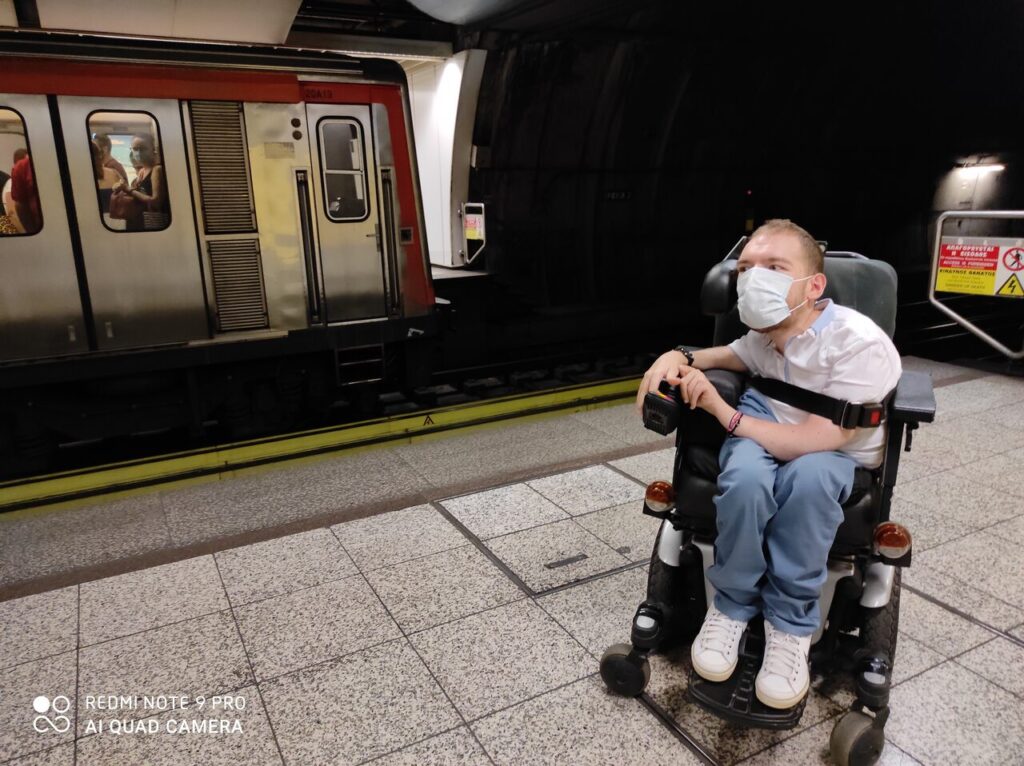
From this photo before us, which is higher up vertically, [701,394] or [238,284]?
[238,284]

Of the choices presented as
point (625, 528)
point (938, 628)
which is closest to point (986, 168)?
point (625, 528)

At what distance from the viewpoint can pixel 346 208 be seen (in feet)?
19.1

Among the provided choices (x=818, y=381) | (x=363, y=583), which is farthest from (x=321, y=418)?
(x=818, y=381)

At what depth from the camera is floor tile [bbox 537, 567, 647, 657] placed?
297cm

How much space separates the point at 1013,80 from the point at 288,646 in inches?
705

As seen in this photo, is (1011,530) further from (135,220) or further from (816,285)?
(135,220)

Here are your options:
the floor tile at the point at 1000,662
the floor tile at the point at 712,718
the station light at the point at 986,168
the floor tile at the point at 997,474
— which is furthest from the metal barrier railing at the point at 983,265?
the station light at the point at 986,168

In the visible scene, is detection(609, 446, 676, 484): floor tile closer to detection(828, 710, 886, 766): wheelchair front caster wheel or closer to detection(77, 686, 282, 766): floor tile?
detection(828, 710, 886, 766): wheelchair front caster wheel

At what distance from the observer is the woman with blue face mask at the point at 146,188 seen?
5012mm

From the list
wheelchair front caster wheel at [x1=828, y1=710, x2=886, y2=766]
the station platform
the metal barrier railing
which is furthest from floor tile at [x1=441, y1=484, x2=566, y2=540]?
the metal barrier railing

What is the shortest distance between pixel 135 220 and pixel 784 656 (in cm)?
497

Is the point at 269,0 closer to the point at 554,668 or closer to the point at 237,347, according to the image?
the point at 237,347

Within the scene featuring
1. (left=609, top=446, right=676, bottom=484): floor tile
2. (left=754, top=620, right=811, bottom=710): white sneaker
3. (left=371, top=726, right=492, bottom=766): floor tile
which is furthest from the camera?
(left=609, top=446, right=676, bottom=484): floor tile

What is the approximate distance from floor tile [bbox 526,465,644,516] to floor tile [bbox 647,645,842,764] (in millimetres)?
1452
